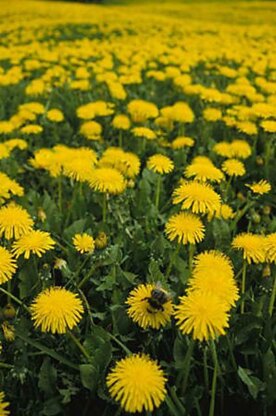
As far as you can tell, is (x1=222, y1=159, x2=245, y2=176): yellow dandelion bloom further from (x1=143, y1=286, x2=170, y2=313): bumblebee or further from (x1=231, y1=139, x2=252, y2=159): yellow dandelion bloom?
(x1=143, y1=286, x2=170, y2=313): bumblebee

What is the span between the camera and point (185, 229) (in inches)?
65.8

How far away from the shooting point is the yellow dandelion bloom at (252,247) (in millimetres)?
1743

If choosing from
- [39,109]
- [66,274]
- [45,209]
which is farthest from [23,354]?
[39,109]

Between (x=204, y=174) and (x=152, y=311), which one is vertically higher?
(x=204, y=174)

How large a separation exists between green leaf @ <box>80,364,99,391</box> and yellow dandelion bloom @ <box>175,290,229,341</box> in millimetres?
448

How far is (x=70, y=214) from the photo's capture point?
273 cm

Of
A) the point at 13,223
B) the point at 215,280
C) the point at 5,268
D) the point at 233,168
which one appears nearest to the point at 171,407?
the point at 215,280

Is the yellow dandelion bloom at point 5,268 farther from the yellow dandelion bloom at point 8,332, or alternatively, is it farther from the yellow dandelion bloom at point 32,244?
the yellow dandelion bloom at point 8,332

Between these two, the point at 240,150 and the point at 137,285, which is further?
the point at 240,150

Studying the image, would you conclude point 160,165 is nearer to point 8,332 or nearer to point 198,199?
point 198,199

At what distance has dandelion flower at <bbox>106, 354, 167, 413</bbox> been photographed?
3.77ft

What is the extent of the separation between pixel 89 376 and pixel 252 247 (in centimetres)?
78

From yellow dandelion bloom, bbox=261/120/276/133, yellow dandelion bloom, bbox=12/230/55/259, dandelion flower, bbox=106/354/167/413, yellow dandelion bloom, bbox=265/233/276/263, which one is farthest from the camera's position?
yellow dandelion bloom, bbox=261/120/276/133

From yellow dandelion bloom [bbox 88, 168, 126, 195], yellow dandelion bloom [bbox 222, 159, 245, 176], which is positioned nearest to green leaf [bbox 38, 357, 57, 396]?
yellow dandelion bloom [bbox 88, 168, 126, 195]
